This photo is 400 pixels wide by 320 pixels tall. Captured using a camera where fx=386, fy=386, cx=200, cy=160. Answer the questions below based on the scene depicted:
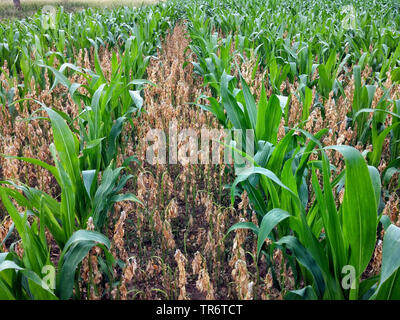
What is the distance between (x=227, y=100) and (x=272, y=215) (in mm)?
836

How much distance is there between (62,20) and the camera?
5.81m

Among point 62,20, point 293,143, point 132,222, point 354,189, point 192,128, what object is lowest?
point 132,222

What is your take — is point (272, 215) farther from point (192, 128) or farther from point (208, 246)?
point (192, 128)

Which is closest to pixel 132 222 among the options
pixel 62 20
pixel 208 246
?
pixel 208 246

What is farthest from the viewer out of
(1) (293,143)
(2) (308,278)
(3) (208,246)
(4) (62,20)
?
(4) (62,20)

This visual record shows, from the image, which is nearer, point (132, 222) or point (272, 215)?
point (272, 215)

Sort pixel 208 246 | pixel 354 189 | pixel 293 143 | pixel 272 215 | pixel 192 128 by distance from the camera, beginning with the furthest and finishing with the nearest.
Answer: pixel 192 128, pixel 293 143, pixel 208 246, pixel 272 215, pixel 354 189

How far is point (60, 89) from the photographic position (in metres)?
3.45

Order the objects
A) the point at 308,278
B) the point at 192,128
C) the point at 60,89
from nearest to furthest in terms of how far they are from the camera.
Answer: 1. the point at 308,278
2. the point at 192,128
3. the point at 60,89

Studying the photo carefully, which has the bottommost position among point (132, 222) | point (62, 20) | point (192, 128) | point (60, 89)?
point (132, 222)

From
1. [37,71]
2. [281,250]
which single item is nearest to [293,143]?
[281,250]

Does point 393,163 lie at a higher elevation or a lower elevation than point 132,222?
higher
